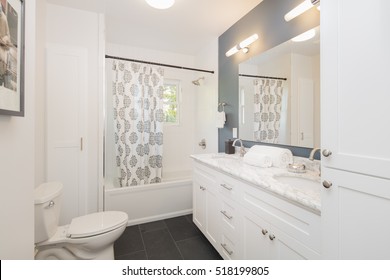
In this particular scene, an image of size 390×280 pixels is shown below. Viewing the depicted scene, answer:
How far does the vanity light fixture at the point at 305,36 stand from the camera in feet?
4.38

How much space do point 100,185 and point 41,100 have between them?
1.03m

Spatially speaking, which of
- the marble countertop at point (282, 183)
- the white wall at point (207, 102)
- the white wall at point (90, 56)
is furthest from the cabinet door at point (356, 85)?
the white wall at point (90, 56)

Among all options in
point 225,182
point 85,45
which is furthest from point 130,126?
point 225,182

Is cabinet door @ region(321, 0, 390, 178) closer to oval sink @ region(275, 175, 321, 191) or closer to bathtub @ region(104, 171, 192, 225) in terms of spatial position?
oval sink @ region(275, 175, 321, 191)

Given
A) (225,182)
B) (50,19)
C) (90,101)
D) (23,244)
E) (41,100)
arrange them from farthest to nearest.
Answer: (90,101), (50,19), (41,100), (225,182), (23,244)

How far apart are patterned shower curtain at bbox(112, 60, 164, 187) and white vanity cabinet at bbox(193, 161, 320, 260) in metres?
1.06

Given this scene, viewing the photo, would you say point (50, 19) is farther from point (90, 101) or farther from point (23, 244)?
point (23, 244)

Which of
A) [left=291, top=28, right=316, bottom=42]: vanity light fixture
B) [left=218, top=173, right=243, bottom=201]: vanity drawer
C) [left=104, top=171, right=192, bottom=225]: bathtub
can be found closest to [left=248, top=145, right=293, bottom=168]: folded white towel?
[left=218, top=173, right=243, bottom=201]: vanity drawer

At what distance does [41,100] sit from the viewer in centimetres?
171

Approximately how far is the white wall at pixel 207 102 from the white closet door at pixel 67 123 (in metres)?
1.62

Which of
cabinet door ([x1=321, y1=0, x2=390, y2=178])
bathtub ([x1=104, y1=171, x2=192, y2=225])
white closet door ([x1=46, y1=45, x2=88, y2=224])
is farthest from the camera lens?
bathtub ([x1=104, y1=171, x2=192, y2=225])

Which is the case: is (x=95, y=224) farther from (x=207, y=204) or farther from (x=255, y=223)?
(x=255, y=223)

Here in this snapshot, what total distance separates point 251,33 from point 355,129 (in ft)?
5.58

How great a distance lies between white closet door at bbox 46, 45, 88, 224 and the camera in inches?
69.9
